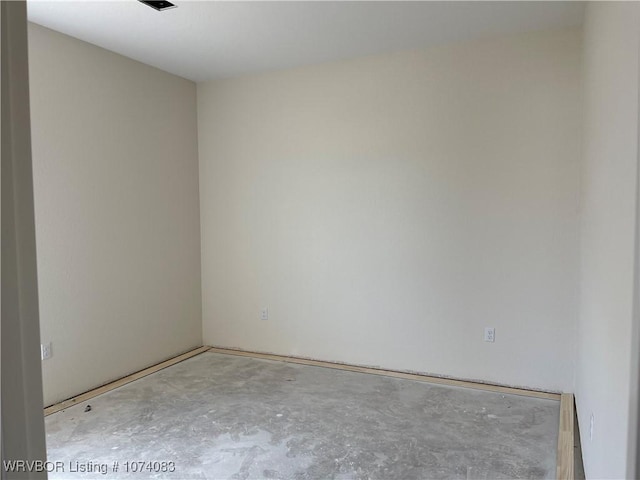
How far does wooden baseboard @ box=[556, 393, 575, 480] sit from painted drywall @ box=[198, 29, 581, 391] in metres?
0.27

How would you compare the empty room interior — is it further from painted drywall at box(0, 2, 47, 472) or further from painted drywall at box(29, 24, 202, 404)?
painted drywall at box(0, 2, 47, 472)

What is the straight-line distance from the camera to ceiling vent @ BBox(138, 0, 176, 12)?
272 cm

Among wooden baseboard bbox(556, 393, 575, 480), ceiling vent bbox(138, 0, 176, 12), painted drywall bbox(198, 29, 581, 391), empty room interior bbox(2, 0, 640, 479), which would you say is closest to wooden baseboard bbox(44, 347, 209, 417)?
empty room interior bbox(2, 0, 640, 479)

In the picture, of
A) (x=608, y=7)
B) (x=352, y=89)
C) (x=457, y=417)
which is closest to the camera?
(x=608, y=7)

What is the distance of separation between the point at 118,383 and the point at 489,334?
285cm

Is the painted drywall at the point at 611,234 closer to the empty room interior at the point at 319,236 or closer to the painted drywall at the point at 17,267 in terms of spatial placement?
the empty room interior at the point at 319,236

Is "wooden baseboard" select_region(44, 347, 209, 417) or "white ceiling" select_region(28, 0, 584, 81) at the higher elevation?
"white ceiling" select_region(28, 0, 584, 81)

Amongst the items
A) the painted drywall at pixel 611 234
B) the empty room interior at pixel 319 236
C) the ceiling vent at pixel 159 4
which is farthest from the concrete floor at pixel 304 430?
the ceiling vent at pixel 159 4

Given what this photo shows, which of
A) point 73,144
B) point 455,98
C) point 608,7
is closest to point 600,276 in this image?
point 608,7

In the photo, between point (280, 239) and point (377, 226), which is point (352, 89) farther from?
point (280, 239)

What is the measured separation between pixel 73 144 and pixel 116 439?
2.01 metres

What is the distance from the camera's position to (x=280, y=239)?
4211mm

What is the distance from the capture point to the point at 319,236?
13.3 ft

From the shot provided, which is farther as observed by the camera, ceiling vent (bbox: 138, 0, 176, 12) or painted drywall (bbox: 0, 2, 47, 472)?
ceiling vent (bbox: 138, 0, 176, 12)
